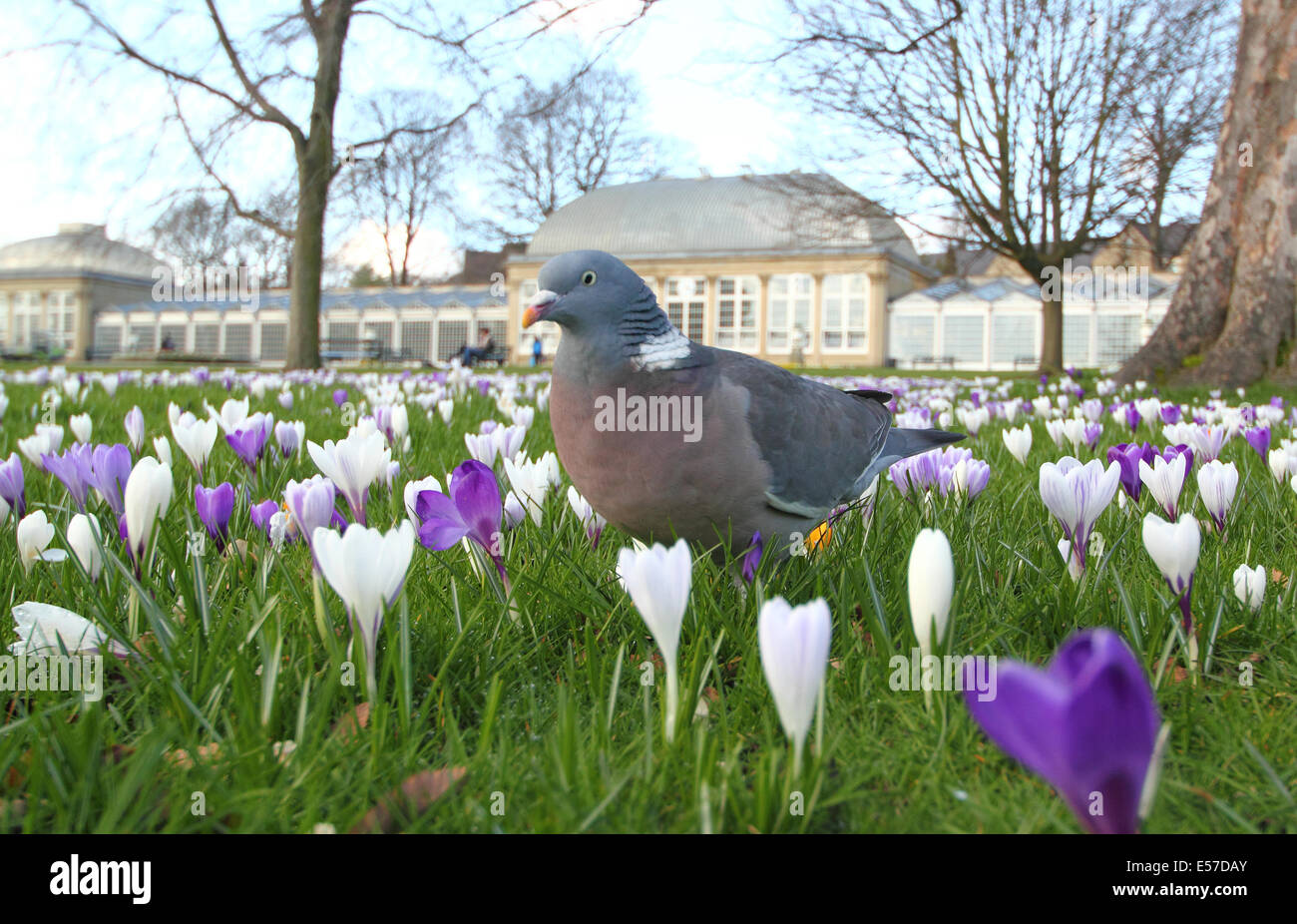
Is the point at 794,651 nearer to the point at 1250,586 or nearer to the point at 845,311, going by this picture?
the point at 1250,586

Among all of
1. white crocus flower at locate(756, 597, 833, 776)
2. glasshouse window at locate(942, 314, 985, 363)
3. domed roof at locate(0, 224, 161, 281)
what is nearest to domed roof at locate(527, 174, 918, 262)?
glasshouse window at locate(942, 314, 985, 363)

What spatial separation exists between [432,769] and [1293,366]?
33.3 feet

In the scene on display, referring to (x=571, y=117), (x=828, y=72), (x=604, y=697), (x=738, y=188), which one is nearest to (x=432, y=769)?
(x=604, y=697)

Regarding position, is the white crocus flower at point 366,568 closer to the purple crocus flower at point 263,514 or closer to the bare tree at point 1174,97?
the purple crocus flower at point 263,514

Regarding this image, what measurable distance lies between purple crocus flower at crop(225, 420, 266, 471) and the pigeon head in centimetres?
140

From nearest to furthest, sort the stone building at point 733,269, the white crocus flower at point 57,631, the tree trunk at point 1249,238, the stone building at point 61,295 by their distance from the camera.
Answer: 1. the white crocus flower at point 57,631
2. the tree trunk at point 1249,238
3. the stone building at point 733,269
4. the stone building at point 61,295

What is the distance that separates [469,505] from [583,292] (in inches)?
23.1

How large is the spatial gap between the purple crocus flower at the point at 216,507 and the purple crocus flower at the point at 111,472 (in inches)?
11.5

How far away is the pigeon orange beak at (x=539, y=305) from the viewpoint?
2.15 metres

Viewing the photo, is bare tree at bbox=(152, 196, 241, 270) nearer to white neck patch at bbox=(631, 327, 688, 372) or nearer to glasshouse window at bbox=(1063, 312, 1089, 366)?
white neck patch at bbox=(631, 327, 688, 372)

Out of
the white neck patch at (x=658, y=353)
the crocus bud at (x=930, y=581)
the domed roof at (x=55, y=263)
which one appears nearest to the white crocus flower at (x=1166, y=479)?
the white neck patch at (x=658, y=353)

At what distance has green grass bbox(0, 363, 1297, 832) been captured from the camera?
1.20 m

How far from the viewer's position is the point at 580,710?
1542mm

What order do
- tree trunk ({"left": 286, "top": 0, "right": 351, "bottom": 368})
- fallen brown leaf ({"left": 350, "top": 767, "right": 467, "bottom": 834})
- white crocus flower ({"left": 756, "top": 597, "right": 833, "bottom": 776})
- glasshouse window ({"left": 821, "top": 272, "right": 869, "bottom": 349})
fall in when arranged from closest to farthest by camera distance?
white crocus flower ({"left": 756, "top": 597, "right": 833, "bottom": 776})
fallen brown leaf ({"left": 350, "top": 767, "right": 467, "bottom": 834})
tree trunk ({"left": 286, "top": 0, "right": 351, "bottom": 368})
glasshouse window ({"left": 821, "top": 272, "right": 869, "bottom": 349})
